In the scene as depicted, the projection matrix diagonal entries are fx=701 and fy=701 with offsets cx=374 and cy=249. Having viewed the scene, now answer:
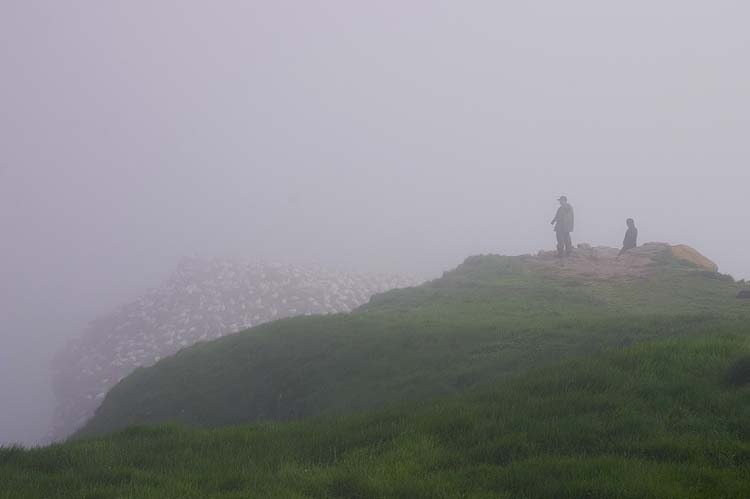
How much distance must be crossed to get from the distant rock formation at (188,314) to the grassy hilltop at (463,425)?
2701 centimetres

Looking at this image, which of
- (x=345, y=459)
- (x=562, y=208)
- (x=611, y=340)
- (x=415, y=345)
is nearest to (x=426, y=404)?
(x=345, y=459)

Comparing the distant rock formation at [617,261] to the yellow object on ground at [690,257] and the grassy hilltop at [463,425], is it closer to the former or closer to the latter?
the yellow object on ground at [690,257]

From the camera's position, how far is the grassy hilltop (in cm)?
817

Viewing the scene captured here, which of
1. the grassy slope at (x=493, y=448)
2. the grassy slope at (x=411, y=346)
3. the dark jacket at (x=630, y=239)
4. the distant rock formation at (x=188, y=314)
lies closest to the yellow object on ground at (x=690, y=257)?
the grassy slope at (x=411, y=346)

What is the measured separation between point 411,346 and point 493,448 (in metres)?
10.1

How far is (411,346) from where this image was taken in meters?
19.3

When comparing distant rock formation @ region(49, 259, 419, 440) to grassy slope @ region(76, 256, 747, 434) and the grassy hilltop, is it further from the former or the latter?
the grassy hilltop

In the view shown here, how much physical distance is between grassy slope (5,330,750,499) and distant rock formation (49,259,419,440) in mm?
31886

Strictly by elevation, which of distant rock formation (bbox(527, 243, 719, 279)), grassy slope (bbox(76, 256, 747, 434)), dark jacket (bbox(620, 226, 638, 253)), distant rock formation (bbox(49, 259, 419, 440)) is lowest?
distant rock formation (bbox(49, 259, 419, 440))

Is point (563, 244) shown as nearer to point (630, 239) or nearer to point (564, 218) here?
point (564, 218)

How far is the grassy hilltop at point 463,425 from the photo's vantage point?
8172 millimetres

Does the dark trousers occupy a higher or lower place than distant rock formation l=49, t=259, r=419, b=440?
higher

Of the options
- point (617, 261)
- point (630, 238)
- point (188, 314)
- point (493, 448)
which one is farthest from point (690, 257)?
point (188, 314)

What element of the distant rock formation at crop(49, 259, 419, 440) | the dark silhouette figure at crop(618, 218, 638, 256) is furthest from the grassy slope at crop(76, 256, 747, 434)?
the distant rock formation at crop(49, 259, 419, 440)
